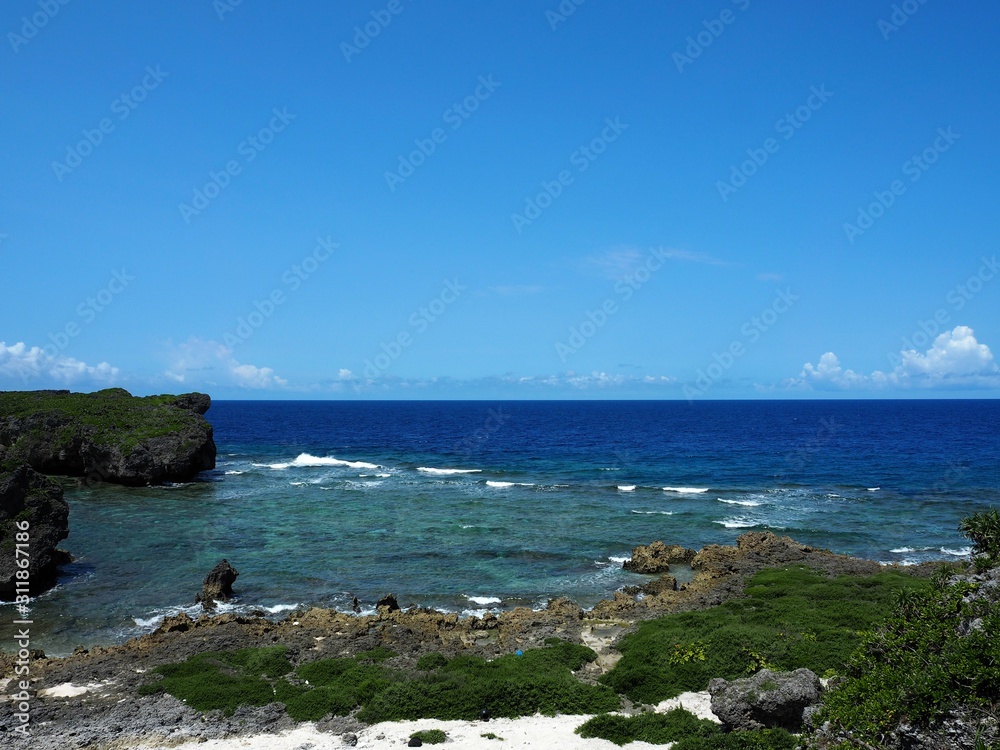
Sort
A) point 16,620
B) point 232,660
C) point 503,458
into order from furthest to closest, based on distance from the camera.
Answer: point 503,458 < point 16,620 < point 232,660

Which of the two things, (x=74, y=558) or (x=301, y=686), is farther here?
(x=74, y=558)

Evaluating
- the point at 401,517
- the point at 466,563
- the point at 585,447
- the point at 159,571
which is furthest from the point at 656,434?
the point at 159,571

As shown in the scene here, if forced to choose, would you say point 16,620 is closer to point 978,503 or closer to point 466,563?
point 466,563

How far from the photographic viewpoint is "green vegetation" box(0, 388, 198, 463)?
69062 mm

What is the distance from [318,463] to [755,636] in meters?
73.5

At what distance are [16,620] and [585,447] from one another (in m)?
86.3

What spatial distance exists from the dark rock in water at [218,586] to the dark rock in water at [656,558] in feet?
70.8

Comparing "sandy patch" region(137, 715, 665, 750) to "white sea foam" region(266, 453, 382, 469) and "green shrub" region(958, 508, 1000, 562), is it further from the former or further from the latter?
"white sea foam" region(266, 453, 382, 469)

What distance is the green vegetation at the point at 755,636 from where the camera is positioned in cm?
2180

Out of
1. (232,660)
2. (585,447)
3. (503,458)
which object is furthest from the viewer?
(585,447)

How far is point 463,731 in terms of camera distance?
62.6ft

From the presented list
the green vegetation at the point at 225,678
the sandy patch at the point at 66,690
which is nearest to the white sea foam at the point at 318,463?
the green vegetation at the point at 225,678

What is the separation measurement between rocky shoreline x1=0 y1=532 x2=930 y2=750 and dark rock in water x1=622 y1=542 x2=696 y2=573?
0.59m

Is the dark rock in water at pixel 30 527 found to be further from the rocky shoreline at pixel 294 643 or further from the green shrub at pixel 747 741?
the green shrub at pixel 747 741
